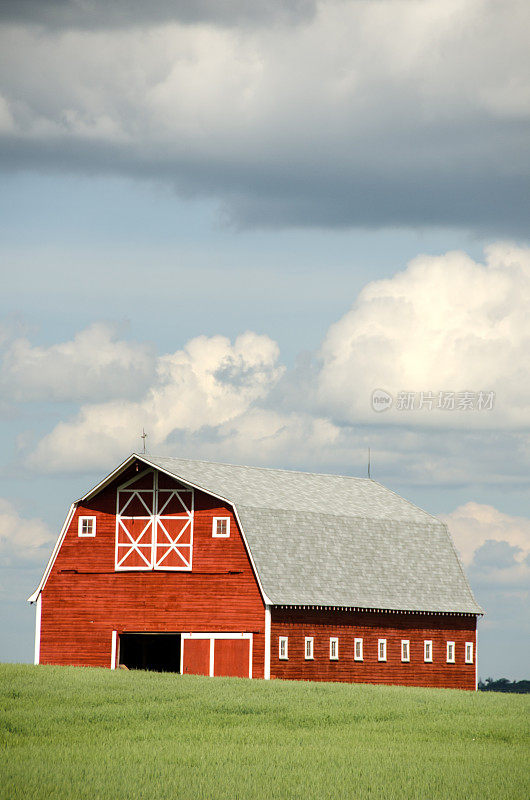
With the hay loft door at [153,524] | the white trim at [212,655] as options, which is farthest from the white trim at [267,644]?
the hay loft door at [153,524]

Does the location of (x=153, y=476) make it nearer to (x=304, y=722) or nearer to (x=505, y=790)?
(x=304, y=722)

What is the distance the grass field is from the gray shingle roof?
578cm

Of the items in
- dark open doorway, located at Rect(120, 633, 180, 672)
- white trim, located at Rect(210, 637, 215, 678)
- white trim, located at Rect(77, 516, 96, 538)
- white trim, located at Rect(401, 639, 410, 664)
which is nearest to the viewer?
white trim, located at Rect(210, 637, 215, 678)

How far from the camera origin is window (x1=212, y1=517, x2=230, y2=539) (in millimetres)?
47594

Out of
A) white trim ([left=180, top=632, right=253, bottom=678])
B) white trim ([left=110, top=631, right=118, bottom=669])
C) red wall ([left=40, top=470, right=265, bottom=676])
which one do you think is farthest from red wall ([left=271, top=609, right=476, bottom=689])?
white trim ([left=110, top=631, right=118, bottom=669])

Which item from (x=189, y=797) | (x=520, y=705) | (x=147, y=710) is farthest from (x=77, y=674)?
(x=189, y=797)

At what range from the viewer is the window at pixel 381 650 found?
165 feet

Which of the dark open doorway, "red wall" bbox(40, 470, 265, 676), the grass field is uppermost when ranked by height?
"red wall" bbox(40, 470, 265, 676)

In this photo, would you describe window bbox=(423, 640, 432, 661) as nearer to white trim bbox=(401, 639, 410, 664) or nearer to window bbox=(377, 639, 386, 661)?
white trim bbox=(401, 639, 410, 664)

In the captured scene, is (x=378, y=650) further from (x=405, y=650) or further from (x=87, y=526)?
(x=87, y=526)

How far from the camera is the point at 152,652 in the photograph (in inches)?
2051

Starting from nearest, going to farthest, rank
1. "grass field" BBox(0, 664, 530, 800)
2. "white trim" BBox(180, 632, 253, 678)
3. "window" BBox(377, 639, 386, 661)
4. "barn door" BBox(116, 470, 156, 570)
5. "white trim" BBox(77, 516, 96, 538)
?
"grass field" BBox(0, 664, 530, 800)
"white trim" BBox(180, 632, 253, 678)
"barn door" BBox(116, 470, 156, 570)
"white trim" BBox(77, 516, 96, 538)
"window" BBox(377, 639, 386, 661)

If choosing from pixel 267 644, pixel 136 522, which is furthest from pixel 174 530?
pixel 267 644

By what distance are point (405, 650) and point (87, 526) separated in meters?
13.2
